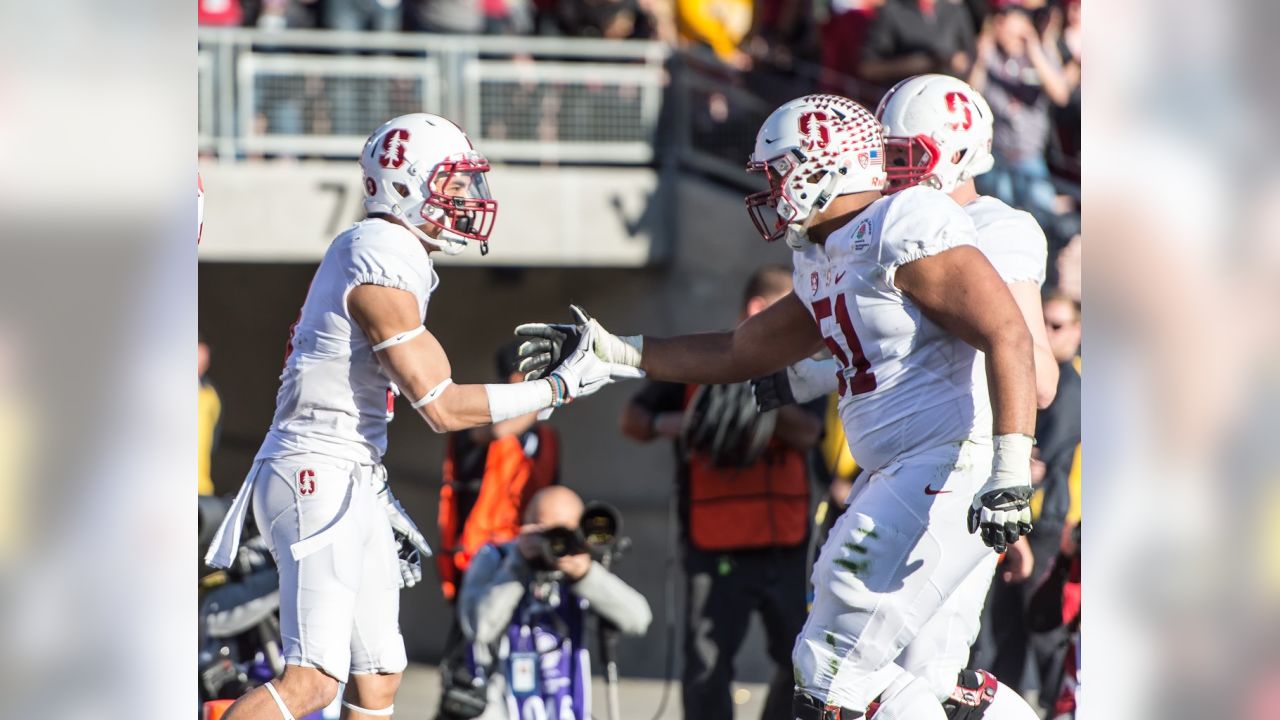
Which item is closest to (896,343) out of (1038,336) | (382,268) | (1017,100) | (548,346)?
(1038,336)

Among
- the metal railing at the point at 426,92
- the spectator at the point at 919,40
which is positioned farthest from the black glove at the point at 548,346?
the metal railing at the point at 426,92

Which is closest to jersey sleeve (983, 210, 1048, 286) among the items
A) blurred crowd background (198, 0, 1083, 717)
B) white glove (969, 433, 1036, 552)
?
white glove (969, 433, 1036, 552)

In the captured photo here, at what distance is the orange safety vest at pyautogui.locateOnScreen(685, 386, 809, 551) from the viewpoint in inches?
256

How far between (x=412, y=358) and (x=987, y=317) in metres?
1.58

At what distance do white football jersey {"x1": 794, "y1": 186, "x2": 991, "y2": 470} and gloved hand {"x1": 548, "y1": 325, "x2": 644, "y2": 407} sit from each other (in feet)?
2.62

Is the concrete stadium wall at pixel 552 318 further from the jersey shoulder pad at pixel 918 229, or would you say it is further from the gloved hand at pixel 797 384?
the jersey shoulder pad at pixel 918 229

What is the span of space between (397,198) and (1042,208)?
14.9ft

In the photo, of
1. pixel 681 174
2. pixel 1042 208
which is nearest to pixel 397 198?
pixel 1042 208

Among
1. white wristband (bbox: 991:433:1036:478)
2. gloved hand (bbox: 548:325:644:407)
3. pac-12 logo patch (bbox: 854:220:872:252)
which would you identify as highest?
pac-12 logo patch (bbox: 854:220:872:252)

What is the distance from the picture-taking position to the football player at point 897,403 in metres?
4.10

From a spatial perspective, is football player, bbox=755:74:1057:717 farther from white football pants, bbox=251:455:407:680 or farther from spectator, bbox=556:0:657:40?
spectator, bbox=556:0:657:40
